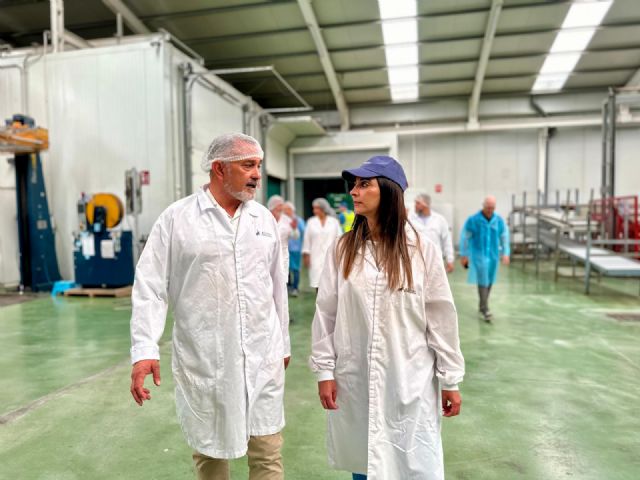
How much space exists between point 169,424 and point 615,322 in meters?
5.84

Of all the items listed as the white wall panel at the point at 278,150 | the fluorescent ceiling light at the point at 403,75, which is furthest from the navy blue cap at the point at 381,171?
the fluorescent ceiling light at the point at 403,75

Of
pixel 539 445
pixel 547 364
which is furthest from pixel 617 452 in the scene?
pixel 547 364

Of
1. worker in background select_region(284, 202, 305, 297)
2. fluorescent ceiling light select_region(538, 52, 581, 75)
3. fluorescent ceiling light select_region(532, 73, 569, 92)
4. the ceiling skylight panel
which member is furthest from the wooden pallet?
fluorescent ceiling light select_region(532, 73, 569, 92)

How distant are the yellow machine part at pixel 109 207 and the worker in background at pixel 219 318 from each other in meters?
7.28

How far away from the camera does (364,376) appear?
5.43ft

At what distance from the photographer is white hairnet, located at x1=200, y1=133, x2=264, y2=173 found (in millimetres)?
1872

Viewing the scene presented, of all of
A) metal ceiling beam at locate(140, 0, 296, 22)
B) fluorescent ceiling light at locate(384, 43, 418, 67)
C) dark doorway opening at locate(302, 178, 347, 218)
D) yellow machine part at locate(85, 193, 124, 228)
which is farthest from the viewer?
dark doorway opening at locate(302, 178, 347, 218)

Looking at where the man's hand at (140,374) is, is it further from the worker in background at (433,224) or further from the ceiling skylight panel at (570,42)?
the ceiling skylight panel at (570,42)

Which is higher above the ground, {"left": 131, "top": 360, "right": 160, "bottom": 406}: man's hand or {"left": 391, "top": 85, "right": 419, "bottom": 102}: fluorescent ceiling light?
{"left": 391, "top": 85, "right": 419, "bottom": 102}: fluorescent ceiling light

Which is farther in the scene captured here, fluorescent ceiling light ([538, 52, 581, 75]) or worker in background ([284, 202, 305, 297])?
fluorescent ceiling light ([538, 52, 581, 75])

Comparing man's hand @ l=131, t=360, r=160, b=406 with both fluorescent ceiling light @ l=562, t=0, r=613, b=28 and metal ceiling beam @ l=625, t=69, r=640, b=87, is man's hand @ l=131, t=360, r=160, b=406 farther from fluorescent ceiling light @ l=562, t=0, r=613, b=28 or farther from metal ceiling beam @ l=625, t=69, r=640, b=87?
metal ceiling beam @ l=625, t=69, r=640, b=87

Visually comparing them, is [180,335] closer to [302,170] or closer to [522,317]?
[522,317]

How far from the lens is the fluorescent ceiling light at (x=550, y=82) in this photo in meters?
14.2

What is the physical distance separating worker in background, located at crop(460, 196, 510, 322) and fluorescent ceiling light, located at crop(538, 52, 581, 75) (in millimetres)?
9321
